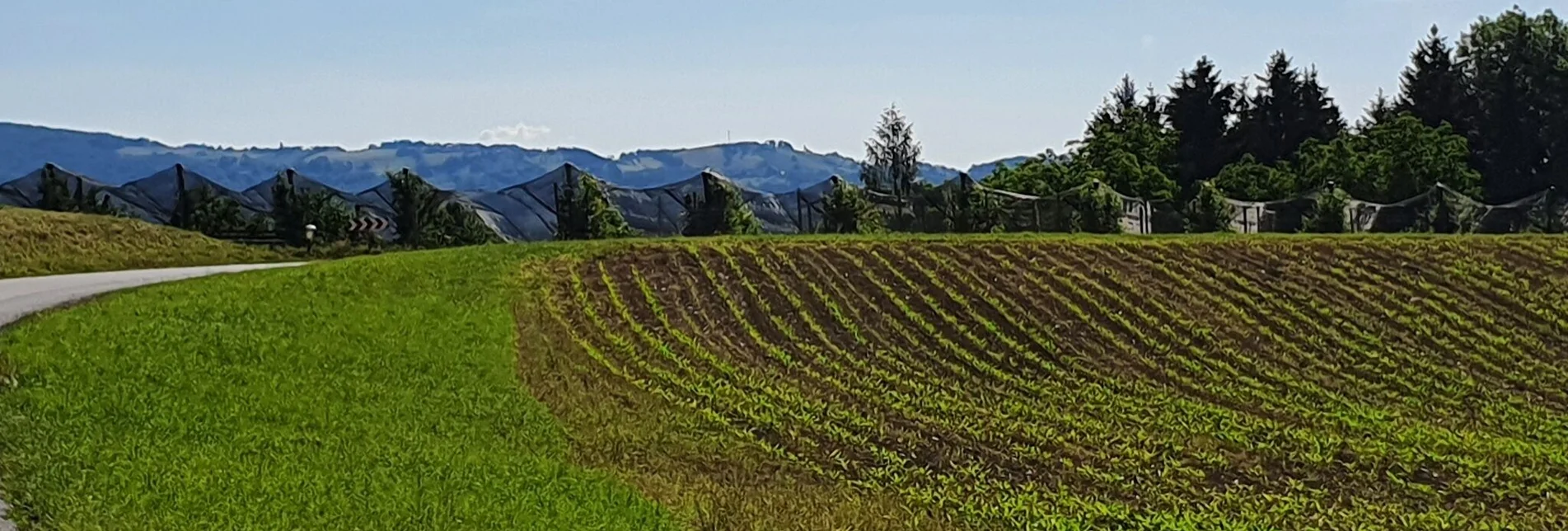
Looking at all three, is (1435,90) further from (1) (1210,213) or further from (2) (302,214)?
(2) (302,214)

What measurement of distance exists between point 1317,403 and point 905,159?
62.2 m

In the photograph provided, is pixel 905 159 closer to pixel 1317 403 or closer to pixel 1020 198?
pixel 1020 198

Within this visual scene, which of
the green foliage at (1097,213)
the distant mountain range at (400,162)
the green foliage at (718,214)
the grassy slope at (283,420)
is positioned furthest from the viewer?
the distant mountain range at (400,162)

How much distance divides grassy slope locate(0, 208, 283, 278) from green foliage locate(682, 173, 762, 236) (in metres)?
8.65

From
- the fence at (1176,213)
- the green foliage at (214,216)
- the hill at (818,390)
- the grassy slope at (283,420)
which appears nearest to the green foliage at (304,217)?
the green foliage at (214,216)

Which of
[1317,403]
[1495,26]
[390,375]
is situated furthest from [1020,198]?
[1495,26]

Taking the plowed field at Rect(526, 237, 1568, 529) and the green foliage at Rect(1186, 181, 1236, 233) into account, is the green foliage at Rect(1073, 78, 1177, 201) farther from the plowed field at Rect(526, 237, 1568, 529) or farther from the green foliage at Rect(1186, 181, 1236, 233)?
the plowed field at Rect(526, 237, 1568, 529)

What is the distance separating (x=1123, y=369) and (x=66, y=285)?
13.1 m

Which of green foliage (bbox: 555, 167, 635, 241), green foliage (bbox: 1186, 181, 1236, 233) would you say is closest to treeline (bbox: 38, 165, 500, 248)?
green foliage (bbox: 555, 167, 635, 241)

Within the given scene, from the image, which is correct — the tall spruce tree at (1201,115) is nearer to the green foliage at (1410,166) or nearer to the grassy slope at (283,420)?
the green foliage at (1410,166)

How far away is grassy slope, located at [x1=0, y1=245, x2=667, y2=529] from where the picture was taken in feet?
28.6

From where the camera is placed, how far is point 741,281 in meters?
22.6

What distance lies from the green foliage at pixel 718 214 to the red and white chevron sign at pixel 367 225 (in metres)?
6.34

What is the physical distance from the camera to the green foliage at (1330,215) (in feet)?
123
